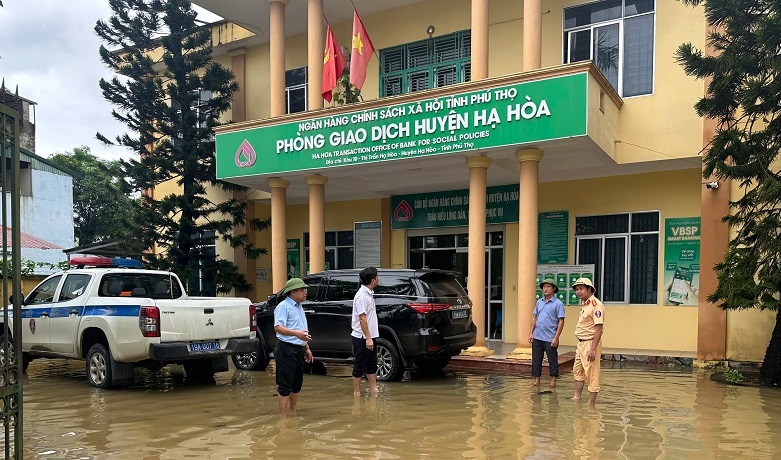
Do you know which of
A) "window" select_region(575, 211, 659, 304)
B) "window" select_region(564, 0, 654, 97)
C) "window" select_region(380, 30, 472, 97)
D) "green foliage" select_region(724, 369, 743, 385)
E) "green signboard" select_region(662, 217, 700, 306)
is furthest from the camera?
"window" select_region(380, 30, 472, 97)

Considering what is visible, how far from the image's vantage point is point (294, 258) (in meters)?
17.8

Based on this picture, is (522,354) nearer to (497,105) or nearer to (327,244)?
(497,105)

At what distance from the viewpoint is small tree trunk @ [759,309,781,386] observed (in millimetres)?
8906

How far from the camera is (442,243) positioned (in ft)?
49.2

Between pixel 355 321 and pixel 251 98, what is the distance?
11.5 metres

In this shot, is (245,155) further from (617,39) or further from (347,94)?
(617,39)

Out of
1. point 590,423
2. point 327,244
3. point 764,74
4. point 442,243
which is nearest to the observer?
point 590,423

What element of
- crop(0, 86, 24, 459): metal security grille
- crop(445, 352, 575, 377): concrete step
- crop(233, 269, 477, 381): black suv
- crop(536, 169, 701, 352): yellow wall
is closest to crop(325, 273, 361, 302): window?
crop(233, 269, 477, 381): black suv

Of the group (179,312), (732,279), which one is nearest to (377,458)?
(179,312)

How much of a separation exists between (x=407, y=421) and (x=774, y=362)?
622 cm

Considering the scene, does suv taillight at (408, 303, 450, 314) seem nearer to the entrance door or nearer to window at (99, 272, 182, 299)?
window at (99, 272, 182, 299)

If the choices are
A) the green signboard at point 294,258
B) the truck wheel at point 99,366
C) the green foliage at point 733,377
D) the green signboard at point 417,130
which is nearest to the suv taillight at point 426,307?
the green signboard at point 417,130

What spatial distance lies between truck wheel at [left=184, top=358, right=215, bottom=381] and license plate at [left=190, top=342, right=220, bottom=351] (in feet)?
2.25

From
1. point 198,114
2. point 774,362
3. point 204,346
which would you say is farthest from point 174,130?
point 774,362
